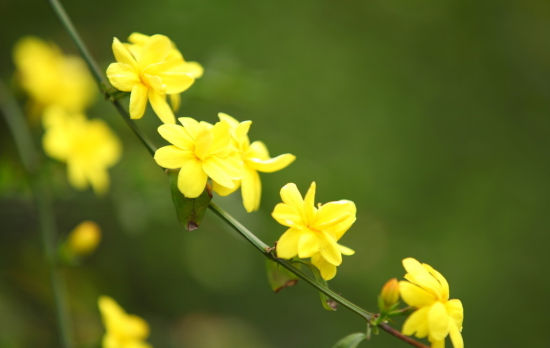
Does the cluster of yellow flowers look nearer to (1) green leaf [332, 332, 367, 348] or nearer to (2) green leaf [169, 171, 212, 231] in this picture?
(2) green leaf [169, 171, 212, 231]

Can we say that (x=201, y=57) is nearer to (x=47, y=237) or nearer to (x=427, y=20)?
(x=47, y=237)

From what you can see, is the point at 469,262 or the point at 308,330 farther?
the point at 469,262

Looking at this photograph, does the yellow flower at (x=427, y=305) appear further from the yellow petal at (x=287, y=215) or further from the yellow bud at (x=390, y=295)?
the yellow petal at (x=287, y=215)

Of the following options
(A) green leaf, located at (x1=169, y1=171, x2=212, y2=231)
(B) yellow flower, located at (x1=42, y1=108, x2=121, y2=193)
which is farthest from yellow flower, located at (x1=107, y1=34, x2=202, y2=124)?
(B) yellow flower, located at (x1=42, y1=108, x2=121, y2=193)

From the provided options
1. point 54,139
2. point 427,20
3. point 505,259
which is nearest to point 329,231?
point 54,139

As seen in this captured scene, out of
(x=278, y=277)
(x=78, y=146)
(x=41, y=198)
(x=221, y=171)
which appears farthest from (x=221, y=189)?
(x=78, y=146)

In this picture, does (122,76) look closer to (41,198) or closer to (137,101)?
(137,101)
